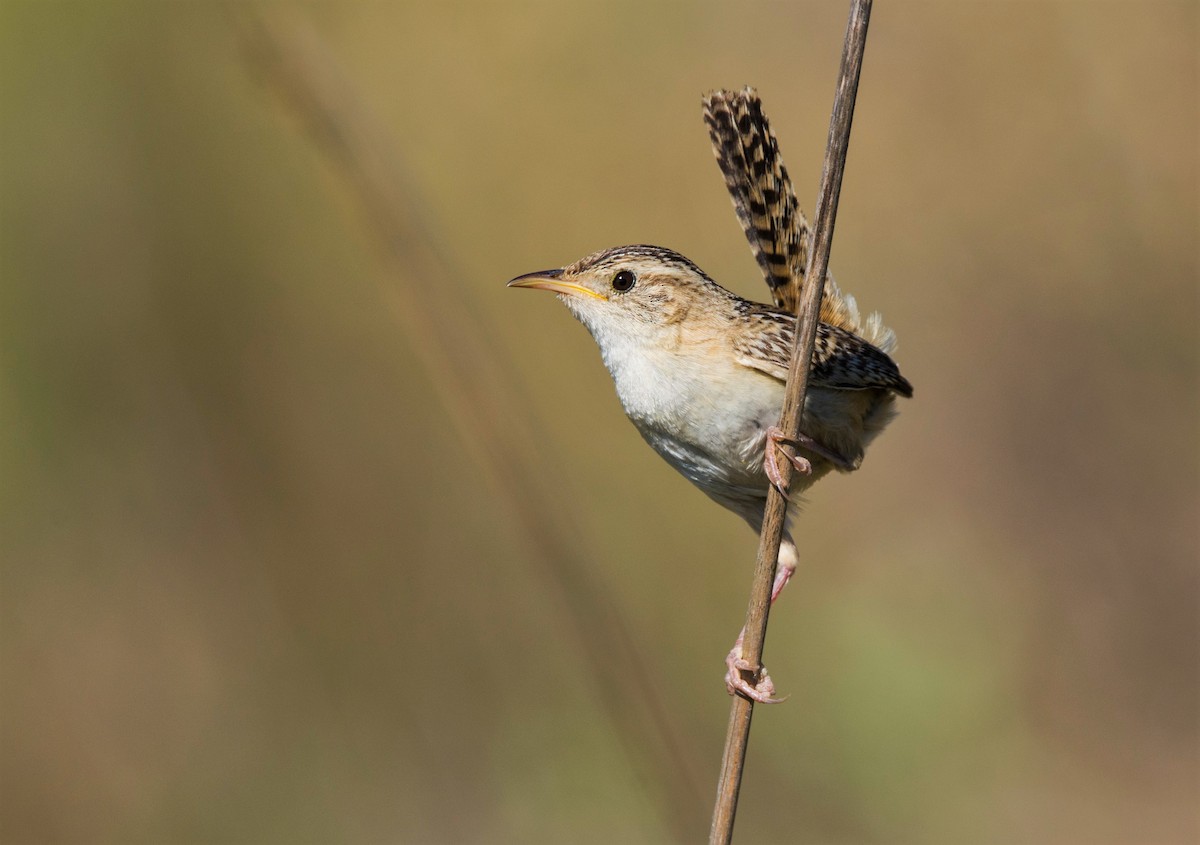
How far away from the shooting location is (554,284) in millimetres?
3029

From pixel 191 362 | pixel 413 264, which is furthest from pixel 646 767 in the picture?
pixel 191 362

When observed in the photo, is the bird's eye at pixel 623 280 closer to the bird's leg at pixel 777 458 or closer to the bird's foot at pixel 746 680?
the bird's leg at pixel 777 458

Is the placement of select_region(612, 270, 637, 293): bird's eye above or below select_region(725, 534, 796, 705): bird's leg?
above

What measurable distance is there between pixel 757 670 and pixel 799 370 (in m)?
Result: 0.61

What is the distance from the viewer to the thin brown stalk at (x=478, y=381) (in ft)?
7.70

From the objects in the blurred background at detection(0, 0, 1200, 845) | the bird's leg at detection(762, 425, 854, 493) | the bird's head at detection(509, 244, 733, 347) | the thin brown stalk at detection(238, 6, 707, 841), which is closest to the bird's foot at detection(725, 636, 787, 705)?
the thin brown stalk at detection(238, 6, 707, 841)

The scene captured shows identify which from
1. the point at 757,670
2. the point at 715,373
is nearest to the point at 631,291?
the point at 715,373

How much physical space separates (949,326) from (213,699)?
4.11 meters

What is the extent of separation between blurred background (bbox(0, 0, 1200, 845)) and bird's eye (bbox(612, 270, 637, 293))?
123cm

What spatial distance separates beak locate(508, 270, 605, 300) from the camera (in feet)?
9.85

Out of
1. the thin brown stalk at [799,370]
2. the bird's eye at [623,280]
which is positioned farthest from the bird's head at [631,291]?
the thin brown stalk at [799,370]

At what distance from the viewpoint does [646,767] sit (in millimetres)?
2480

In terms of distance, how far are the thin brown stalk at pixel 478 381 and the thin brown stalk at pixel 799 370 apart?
0.23 meters

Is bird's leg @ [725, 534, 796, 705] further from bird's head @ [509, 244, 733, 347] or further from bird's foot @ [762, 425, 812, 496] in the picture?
bird's head @ [509, 244, 733, 347]
